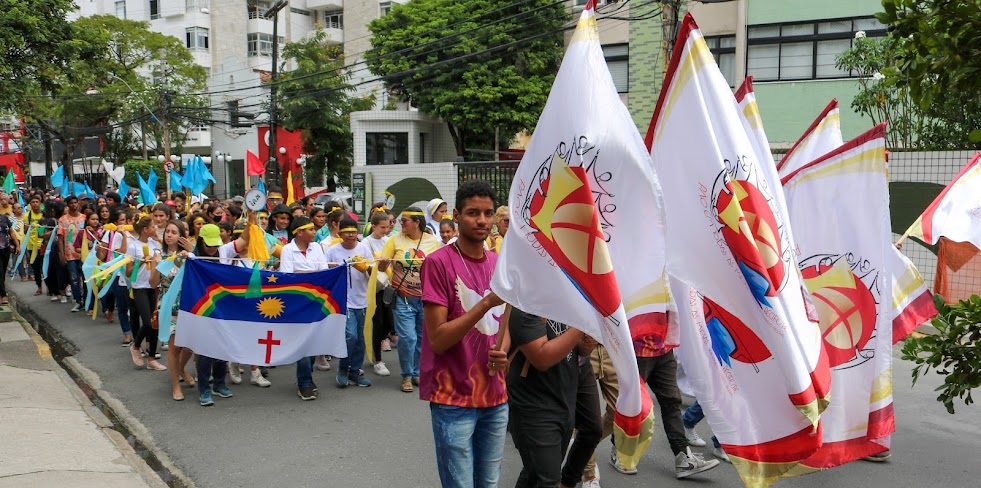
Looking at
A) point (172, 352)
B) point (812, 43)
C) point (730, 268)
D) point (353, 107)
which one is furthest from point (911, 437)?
point (353, 107)

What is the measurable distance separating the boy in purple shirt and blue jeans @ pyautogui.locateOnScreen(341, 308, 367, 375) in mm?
4653

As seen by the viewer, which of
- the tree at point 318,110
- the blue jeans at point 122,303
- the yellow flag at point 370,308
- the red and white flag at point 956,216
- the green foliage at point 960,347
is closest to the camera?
the green foliage at point 960,347

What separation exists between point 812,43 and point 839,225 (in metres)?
18.5

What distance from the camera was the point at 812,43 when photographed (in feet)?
70.5

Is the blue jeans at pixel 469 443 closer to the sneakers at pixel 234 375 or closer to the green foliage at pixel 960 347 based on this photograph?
the green foliage at pixel 960 347

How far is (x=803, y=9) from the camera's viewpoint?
21344mm

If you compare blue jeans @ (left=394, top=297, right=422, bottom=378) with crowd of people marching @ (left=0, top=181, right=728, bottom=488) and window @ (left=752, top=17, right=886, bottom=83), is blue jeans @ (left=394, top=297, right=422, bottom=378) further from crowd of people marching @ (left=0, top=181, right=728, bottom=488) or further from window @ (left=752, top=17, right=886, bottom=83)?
window @ (left=752, top=17, right=886, bottom=83)

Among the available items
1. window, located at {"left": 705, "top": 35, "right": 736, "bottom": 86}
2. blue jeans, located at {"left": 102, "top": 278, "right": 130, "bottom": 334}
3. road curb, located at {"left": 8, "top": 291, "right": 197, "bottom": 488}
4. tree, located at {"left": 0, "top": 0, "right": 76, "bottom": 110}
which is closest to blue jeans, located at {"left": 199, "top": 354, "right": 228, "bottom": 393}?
road curb, located at {"left": 8, "top": 291, "right": 197, "bottom": 488}

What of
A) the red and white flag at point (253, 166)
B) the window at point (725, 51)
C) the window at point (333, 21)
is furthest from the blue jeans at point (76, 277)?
the window at point (333, 21)

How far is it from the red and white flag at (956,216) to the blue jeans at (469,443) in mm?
4814

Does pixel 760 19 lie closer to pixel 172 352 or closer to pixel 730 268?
pixel 172 352

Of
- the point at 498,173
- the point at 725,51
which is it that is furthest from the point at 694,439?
the point at 725,51

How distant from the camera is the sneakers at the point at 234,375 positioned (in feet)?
28.5

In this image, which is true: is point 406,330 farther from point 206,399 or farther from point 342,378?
point 206,399
